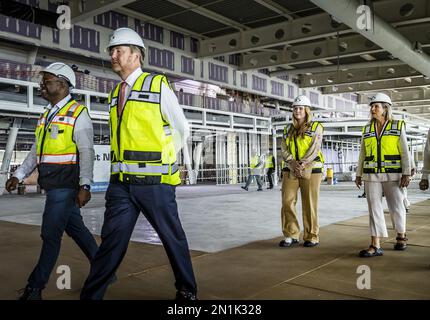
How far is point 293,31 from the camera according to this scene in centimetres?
1309

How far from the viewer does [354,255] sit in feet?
14.8

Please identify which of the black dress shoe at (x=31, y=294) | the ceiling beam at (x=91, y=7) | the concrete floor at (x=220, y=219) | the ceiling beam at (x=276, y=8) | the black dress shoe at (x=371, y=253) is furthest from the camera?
the ceiling beam at (x=276, y=8)

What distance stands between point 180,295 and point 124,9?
11.9 meters

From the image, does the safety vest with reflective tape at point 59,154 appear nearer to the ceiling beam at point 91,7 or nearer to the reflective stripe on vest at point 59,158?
the reflective stripe on vest at point 59,158

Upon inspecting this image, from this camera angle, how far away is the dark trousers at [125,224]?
8.70 ft

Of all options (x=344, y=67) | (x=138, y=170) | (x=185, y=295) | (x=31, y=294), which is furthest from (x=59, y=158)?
(x=344, y=67)

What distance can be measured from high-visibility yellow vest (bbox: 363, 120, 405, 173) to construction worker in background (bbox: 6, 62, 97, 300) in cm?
308

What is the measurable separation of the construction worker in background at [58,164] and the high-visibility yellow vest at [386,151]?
3.08m

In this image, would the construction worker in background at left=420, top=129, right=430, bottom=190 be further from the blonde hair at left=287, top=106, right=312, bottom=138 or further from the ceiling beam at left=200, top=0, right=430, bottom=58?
the ceiling beam at left=200, top=0, right=430, bottom=58

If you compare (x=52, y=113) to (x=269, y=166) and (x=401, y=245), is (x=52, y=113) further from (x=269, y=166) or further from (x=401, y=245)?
(x=269, y=166)

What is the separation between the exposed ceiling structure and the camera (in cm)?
1068

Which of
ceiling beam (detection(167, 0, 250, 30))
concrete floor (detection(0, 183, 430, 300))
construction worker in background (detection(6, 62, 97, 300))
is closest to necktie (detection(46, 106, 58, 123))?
construction worker in background (detection(6, 62, 97, 300))

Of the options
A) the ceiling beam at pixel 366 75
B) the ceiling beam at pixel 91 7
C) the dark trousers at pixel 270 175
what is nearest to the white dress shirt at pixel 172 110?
the ceiling beam at pixel 91 7
